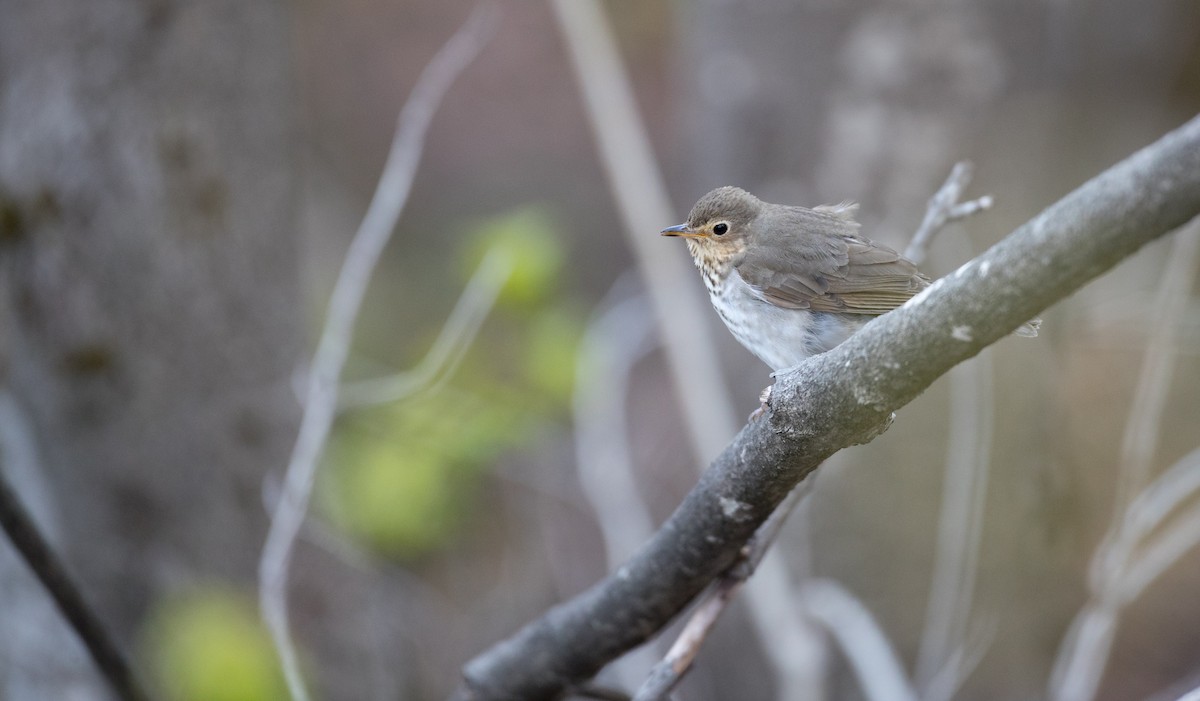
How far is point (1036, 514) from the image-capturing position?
3748 millimetres

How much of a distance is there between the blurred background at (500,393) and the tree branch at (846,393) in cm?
65

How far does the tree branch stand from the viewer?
1062mm

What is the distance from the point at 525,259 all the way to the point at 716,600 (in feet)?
5.69

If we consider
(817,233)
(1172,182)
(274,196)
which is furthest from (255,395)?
(1172,182)

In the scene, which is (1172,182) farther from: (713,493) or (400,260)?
(400,260)

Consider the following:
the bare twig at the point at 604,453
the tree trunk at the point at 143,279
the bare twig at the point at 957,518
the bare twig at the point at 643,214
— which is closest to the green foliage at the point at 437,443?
the bare twig at the point at 604,453

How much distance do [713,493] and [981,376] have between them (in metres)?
2.24

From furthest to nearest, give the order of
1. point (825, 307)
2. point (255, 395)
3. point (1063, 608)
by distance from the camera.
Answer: point (1063, 608), point (255, 395), point (825, 307)

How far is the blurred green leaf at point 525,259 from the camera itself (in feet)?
11.3

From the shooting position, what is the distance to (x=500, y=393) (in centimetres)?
464

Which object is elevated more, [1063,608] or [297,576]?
[297,576]

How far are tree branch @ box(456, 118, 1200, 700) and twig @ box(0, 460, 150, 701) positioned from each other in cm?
76

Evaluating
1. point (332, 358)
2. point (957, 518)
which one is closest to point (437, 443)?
point (332, 358)

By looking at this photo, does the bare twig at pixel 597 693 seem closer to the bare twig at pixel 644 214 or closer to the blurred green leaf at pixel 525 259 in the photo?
the blurred green leaf at pixel 525 259
